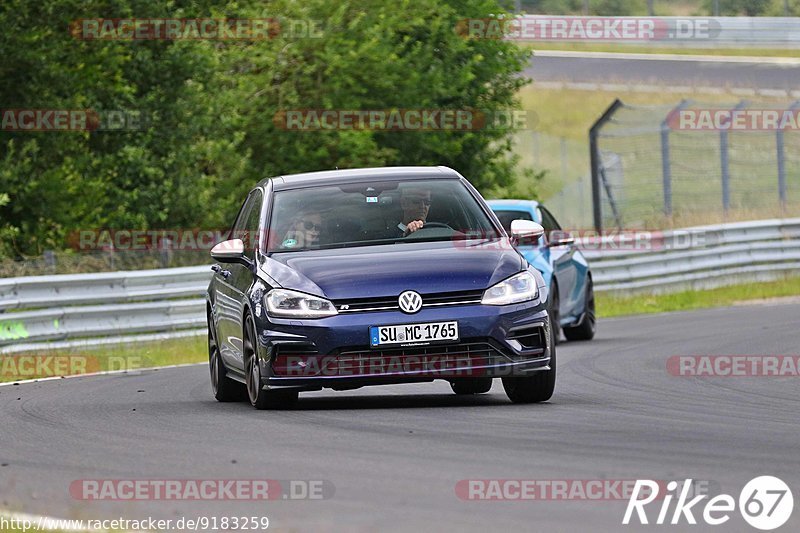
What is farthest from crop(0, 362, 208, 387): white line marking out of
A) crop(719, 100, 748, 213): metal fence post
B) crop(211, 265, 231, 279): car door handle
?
crop(719, 100, 748, 213): metal fence post

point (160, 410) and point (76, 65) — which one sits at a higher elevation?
point (76, 65)

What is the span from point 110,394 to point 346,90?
738 inches

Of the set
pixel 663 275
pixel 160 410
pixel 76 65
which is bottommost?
pixel 663 275

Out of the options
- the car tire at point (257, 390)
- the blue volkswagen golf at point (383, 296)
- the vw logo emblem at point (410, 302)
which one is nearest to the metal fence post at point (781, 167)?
the blue volkswagen golf at point (383, 296)

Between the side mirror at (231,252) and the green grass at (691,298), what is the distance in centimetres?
1390

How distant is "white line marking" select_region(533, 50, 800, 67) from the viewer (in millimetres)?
49669

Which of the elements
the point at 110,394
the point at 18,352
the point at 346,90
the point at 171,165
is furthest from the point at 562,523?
the point at 346,90

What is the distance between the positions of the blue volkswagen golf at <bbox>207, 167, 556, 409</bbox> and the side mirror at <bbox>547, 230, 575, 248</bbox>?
5541 millimetres

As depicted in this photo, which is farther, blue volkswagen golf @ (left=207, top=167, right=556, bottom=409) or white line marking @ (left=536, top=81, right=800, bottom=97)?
white line marking @ (left=536, top=81, right=800, bottom=97)

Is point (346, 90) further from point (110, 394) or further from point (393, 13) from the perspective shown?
point (110, 394)

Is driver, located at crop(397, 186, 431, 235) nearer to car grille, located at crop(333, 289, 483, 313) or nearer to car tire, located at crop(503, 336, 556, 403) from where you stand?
car grille, located at crop(333, 289, 483, 313)

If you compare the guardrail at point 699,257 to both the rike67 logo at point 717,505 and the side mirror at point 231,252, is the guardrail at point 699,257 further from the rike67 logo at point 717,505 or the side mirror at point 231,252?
the rike67 logo at point 717,505

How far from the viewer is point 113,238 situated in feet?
91.1

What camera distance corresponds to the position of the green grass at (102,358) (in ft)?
56.6
